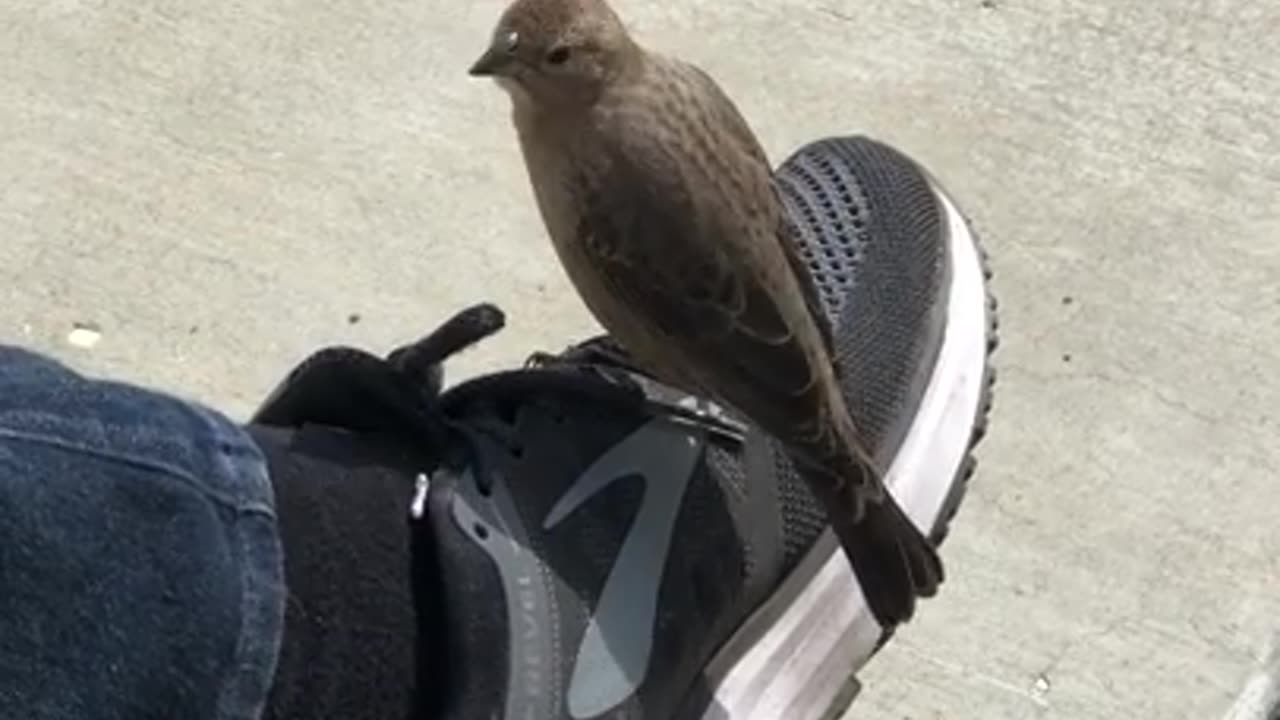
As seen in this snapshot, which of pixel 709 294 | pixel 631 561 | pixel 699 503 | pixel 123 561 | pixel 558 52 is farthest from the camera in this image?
pixel 558 52

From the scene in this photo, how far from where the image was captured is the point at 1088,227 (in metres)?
4.01

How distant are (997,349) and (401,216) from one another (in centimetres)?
87

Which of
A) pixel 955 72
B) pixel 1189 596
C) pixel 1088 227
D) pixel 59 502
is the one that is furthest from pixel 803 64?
pixel 59 502

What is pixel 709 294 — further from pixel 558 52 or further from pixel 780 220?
pixel 558 52

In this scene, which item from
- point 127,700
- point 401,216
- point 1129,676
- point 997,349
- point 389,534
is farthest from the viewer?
point 401,216

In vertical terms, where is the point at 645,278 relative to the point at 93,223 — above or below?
above

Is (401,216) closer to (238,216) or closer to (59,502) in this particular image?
(238,216)

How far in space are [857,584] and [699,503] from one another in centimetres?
34

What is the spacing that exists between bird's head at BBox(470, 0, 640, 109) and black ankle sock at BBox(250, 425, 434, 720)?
0.72 metres

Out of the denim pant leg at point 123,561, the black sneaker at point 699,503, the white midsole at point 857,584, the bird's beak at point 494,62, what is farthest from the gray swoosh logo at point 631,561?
the bird's beak at point 494,62

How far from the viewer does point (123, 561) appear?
228 cm

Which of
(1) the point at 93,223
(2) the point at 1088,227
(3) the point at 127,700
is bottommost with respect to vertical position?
(1) the point at 93,223

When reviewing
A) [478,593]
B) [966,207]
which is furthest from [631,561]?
[966,207]

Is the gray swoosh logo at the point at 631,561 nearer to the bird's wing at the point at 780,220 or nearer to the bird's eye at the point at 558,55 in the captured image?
the bird's wing at the point at 780,220
